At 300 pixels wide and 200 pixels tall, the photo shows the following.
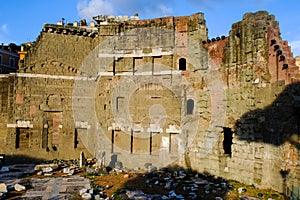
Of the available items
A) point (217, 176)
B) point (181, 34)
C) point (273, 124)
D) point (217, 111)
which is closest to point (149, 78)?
point (181, 34)

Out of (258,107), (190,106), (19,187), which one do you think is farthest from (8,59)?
(258,107)

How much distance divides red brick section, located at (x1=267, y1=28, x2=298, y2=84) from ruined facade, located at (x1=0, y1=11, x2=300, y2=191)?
36 millimetres

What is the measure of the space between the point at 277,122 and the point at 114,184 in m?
7.17

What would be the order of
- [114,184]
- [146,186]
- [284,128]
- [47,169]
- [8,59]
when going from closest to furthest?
[284,128]
[146,186]
[114,184]
[47,169]
[8,59]

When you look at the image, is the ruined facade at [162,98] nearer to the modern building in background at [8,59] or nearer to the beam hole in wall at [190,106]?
the beam hole in wall at [190,106]

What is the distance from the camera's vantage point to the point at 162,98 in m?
15.8

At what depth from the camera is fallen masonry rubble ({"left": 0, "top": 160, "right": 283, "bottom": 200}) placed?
10.5 meters

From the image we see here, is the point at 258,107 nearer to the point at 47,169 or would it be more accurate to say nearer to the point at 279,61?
the point at 279,61

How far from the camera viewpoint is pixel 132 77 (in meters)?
16.6

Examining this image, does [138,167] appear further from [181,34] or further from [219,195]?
[181,34]

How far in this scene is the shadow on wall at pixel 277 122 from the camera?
374 inches

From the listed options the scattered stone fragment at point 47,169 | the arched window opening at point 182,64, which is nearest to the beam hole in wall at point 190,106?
the arched window opening at point 182,64

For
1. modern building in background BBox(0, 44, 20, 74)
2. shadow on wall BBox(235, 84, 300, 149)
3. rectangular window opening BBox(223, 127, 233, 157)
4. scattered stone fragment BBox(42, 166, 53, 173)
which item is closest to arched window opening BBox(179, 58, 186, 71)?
rectangular window opening BBox(223, 127, 233, 157)

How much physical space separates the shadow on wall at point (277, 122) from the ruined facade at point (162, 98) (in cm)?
4
